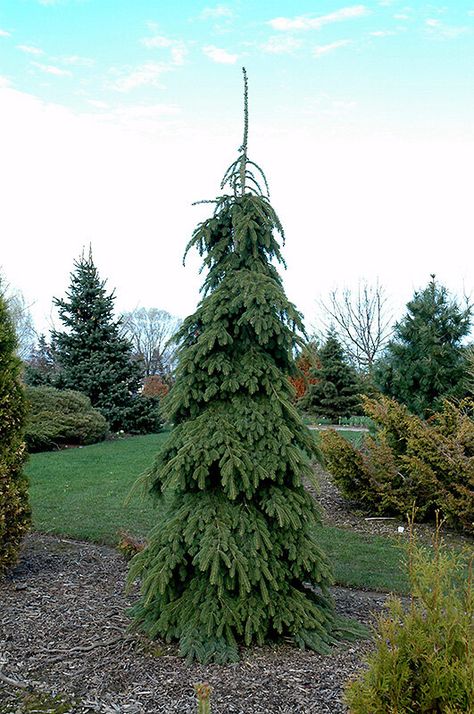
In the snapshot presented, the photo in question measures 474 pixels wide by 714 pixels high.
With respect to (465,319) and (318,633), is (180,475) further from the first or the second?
(465,319)

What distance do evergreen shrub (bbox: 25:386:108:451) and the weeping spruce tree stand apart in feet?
41.0

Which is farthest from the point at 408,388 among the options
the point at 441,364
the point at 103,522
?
the point at 103,522

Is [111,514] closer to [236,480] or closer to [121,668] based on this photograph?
[121,668]

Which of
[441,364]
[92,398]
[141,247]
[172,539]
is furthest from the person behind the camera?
[92,398]

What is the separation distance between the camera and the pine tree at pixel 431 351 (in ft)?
34.2

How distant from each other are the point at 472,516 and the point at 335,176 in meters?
6.23

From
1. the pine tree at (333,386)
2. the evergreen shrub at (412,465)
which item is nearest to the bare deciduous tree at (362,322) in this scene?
the pine tree at (333,386)

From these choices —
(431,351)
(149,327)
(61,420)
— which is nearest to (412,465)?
(431,351)

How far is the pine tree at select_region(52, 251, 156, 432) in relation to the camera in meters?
20.1

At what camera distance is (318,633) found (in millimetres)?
3848

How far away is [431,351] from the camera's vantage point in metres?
10.4

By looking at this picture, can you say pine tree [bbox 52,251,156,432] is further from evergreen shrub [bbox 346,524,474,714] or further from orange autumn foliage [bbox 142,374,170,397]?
evergreen shrub [bbox 346,524,474,714]

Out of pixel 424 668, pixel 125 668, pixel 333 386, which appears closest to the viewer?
pixel 424 668

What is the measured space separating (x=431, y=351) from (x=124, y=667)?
8.19 m
